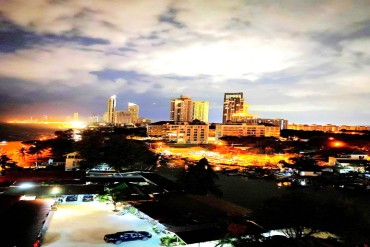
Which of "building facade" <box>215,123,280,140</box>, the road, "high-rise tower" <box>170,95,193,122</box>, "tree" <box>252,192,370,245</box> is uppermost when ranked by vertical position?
"high-rise tower" <box>170,95,193,122</box>

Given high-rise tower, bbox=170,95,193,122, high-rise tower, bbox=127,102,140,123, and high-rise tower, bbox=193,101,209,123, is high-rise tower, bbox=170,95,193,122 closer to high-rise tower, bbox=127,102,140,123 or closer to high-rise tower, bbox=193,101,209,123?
high-rise tower, bbox=193,101,209,123

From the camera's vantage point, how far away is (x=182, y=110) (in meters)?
85.6

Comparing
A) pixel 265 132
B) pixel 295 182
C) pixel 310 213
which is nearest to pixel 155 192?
pixel 310 213

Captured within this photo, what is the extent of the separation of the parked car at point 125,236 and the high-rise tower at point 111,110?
115293 millimetres

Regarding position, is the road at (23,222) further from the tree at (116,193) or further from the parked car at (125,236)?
the tree at (116,193)

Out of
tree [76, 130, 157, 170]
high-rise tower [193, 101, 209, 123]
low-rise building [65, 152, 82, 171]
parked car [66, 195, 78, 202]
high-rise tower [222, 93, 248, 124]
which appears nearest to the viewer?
parked car [66, 195, 78, 202]

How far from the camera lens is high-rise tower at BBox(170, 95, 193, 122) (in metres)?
85.4

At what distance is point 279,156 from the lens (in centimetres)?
3259

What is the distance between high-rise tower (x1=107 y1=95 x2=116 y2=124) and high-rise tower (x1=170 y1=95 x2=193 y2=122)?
135ft

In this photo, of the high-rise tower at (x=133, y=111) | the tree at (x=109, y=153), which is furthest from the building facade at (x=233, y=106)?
the tree at (x=109, y=153)

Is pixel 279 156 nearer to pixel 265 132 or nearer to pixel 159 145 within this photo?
pixel 159 145

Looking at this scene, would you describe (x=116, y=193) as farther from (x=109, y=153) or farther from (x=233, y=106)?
(x=233, y=106)

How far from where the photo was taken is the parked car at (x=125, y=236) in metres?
7.55

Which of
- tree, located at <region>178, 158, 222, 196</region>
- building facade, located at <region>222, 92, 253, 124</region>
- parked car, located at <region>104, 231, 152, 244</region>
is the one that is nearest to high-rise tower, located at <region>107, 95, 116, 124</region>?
building facade, located at <region>222, 92, 253, 124</region>
